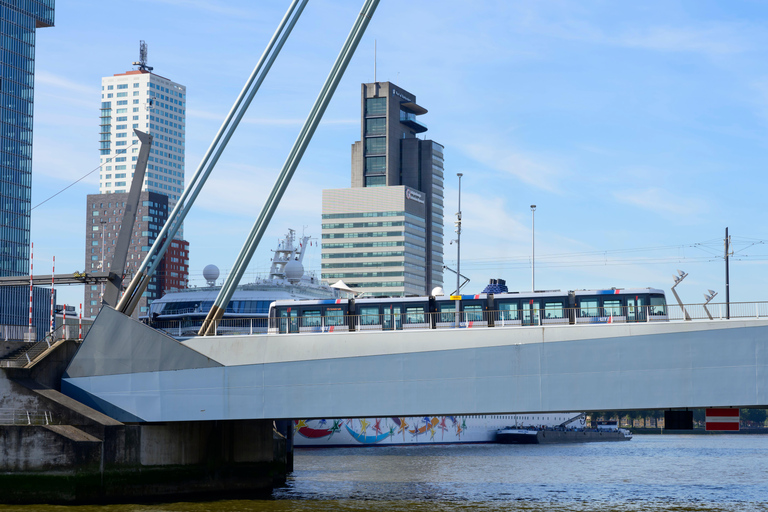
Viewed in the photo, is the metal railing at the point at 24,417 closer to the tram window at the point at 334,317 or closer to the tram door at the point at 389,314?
the tram window at the point at 334,317

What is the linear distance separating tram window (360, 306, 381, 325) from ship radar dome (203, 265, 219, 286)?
5763cm

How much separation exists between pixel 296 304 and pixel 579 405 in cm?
1853

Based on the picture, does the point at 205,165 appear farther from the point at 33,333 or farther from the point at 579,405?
the point at 579,405

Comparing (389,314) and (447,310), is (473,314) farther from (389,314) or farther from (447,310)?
(389,314)

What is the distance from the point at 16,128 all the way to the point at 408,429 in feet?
256

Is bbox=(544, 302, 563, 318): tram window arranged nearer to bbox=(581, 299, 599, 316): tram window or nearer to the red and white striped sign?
bbox=(581, 299, 599, 316): tram window

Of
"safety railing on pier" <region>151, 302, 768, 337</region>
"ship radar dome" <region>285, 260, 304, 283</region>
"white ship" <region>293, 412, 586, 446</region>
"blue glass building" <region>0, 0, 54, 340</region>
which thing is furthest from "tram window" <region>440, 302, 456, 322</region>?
"blue glass building" <region>0, 0, 54, 340</region>

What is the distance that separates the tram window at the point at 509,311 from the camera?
43719 millimetres

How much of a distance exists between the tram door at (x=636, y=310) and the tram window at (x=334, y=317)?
45.9ft

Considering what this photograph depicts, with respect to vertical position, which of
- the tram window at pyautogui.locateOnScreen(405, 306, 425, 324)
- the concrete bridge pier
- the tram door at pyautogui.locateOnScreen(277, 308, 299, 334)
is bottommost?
the concrete bridge pier

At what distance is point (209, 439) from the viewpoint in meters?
39.8

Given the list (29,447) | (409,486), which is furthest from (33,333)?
(409,486)

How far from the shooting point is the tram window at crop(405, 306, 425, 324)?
144 feet

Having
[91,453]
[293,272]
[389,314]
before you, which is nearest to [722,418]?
[389,314]
